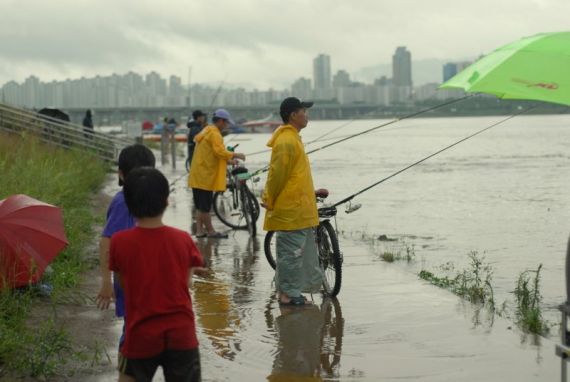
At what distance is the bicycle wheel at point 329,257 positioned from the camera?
29.8 ft

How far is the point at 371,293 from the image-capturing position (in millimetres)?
9625

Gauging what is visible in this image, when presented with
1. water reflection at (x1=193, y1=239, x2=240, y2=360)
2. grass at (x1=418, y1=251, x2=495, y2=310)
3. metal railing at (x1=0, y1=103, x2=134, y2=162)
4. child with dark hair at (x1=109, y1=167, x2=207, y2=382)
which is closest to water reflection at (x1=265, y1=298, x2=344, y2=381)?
water reflection at (x1=193, y1=239, x2=240, y2=360)

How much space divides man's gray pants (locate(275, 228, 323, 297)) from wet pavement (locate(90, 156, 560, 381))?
0.19 metres

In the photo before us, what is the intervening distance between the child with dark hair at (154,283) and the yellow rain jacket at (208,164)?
8.52 metres

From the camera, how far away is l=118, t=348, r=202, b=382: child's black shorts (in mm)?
4621

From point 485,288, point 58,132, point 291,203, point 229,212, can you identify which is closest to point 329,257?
point 291,203

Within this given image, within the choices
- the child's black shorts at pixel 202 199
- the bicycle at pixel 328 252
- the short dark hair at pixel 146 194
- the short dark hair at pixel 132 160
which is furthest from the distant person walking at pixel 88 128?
the short dark hair at pixel 146 194

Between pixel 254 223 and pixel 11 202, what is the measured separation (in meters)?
6.10

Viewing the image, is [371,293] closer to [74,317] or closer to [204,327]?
[204,327]

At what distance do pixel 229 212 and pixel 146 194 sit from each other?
11.0 m

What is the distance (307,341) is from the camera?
7.52 metres

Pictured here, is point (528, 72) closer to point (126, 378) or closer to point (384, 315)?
point (126, 378)

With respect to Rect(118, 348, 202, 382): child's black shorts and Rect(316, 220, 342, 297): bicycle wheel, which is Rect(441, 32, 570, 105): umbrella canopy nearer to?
Rect(118, 348, 202, 382): child's black shorts

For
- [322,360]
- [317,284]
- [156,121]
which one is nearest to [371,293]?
[317,284]
